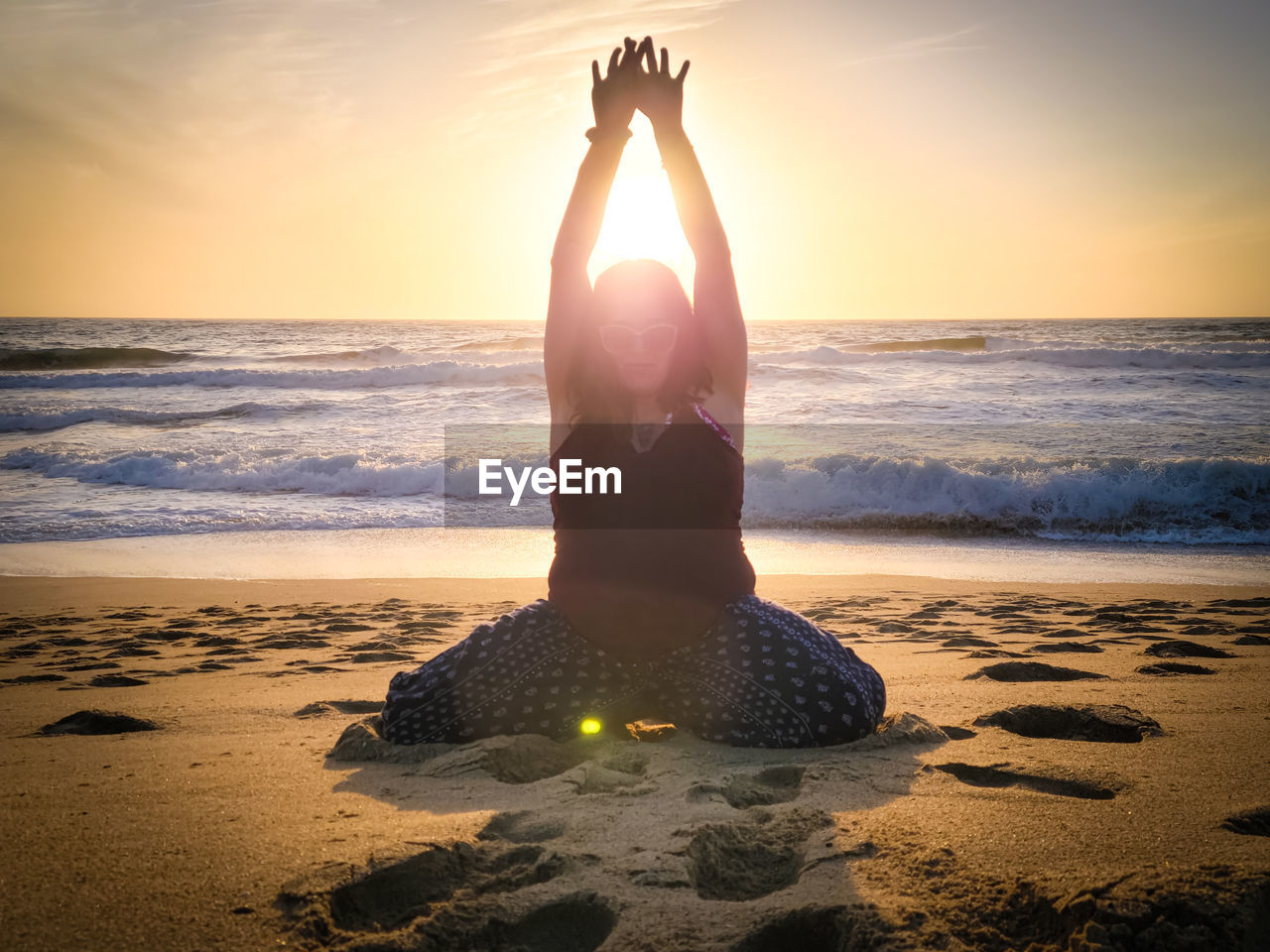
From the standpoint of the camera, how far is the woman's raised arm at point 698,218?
2.64 meters

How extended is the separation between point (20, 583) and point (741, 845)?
6960mm

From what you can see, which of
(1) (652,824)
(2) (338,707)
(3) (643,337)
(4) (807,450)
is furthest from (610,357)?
(4) (807,450)

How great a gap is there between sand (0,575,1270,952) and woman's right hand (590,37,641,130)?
6.36 ft

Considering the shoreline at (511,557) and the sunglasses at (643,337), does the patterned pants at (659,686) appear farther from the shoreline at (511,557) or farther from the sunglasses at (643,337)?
the shoreline at (511,557)

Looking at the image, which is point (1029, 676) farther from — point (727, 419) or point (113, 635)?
point (113, 635)

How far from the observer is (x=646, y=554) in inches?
99.7

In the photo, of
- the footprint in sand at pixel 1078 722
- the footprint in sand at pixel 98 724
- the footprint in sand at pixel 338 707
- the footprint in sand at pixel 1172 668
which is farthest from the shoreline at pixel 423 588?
the footprint in sand at pixel 1078 722

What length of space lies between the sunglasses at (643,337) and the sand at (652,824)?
4.01ft

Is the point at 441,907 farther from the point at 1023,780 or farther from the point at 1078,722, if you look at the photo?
the point at 1078,722

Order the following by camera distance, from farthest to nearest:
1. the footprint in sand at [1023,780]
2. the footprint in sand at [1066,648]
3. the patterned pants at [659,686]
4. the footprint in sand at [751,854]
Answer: the footprint in sand at [1066,648]
the patterned pants at [659,686]
the footprint in sand at [1023,780]
the footprint in sand at [751,854]

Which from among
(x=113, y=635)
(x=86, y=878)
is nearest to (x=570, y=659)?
(x=86, y=878)

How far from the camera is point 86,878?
169 centimetres

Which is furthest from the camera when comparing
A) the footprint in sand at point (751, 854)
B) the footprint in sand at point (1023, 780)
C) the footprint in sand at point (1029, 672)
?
the footprint in sand at point (1029, 672)

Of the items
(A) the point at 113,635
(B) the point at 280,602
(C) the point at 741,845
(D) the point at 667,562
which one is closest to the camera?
(C) the point at 741,845
